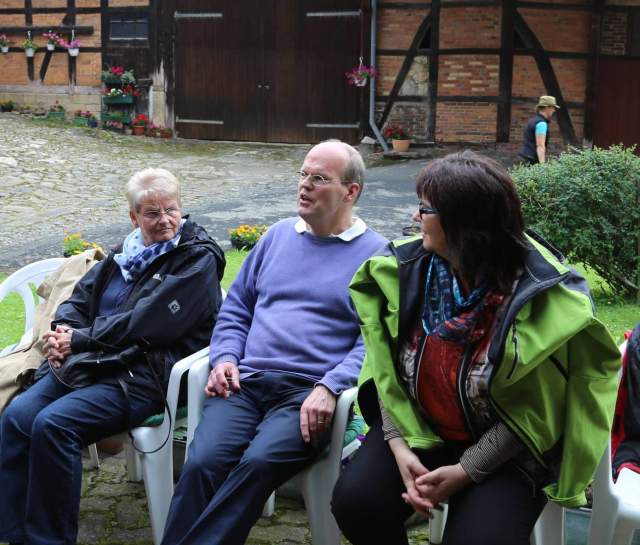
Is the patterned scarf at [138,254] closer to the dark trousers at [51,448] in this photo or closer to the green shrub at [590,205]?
the dark trousers at [51,448]

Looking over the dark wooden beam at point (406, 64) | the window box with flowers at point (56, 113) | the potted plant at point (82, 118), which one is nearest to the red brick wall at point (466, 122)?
the dark wooden beam at point (406, 64)

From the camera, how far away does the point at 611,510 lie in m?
2.54

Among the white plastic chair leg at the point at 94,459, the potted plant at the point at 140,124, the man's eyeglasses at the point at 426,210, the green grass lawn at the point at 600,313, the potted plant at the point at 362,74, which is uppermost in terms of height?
the potted plant at the point at 362,74

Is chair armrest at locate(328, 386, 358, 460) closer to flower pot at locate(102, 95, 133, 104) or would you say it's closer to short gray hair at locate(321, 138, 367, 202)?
short gray hair at locate(321, 138, 367, 202)

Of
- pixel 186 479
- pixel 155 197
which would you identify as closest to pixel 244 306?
pixel 155 197

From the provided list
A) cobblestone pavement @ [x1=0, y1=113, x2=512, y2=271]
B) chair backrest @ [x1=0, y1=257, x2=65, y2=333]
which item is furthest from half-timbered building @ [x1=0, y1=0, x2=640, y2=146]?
chair backrest @ [x1=0, y1=257, x2=65, y2=333]

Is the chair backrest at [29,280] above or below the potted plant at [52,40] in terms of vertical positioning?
below

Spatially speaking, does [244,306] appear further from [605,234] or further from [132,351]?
[605,234]

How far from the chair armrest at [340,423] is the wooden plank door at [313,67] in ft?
41.6

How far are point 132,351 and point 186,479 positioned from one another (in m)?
0.60

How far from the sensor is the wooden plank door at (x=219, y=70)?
51.7ft

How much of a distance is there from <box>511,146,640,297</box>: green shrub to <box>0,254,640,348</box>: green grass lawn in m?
0.25

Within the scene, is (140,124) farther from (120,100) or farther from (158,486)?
(158,486)

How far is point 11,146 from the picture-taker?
1415 cm
